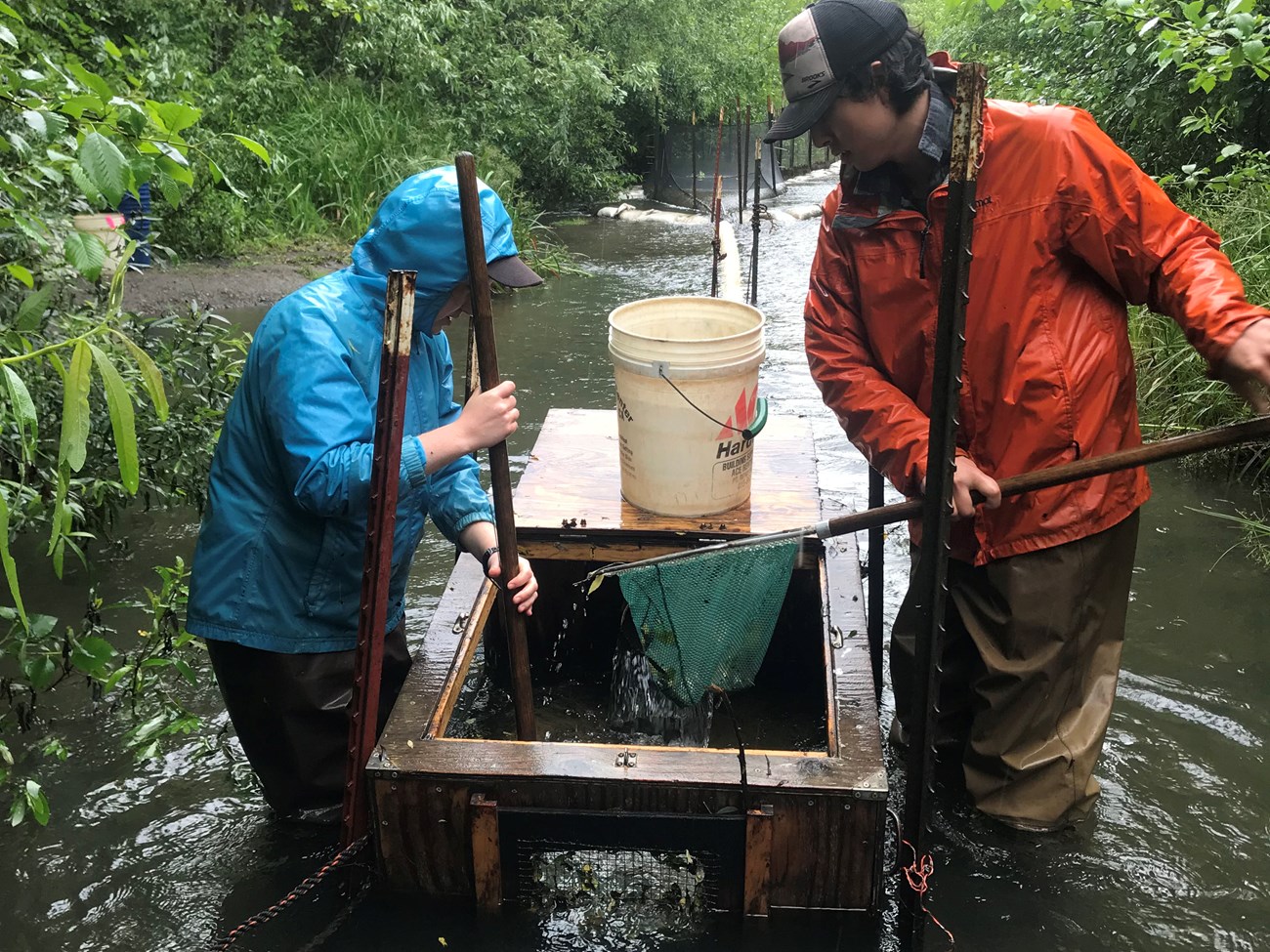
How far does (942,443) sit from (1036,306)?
2.69 feet

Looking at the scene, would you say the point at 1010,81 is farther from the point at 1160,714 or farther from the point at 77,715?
the point at 77,715

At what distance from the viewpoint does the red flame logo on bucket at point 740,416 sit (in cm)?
337

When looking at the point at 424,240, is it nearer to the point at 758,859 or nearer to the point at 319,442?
the point at 319,442

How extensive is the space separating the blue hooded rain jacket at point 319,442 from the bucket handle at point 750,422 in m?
0.67

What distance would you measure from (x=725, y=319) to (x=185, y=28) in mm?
12314

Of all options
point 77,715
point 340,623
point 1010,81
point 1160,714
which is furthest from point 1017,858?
point 1010,81

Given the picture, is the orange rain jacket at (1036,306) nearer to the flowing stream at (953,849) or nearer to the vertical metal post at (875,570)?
the vertical metal post at (875,570)

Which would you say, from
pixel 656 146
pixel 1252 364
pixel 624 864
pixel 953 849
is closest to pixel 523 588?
pixel 624 864

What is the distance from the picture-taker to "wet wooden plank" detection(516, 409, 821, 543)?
11.4 ft

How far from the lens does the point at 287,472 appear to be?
259 centimetres

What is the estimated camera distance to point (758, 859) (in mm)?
2496

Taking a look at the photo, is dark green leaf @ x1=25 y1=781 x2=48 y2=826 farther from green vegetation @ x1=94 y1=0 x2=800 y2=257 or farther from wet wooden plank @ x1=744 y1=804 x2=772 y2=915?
green vegetation @ x1=94 y1=0 x2=800 y2=257

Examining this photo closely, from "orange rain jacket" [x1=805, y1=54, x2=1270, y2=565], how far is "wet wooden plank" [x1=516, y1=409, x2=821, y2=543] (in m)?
0.69

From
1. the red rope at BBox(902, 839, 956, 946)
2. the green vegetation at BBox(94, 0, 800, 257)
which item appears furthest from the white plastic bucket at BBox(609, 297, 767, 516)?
the green vegetation at BBox(94, 0, 800, 257)
